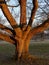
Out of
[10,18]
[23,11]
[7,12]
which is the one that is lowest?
[10,18]

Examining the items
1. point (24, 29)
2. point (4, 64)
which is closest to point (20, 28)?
point (24, 29)

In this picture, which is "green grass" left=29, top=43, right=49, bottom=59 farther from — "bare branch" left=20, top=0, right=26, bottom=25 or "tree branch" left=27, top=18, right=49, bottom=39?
"bare branch" left=20, top=0, right=26, bottom=25

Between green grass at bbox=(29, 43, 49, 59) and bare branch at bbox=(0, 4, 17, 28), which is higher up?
bare branch at bbox=(0, 4, 17, 28)

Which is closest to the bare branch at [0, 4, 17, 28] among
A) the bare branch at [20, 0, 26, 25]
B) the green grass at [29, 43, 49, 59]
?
the bare branch at [20, 0, 26, 25]

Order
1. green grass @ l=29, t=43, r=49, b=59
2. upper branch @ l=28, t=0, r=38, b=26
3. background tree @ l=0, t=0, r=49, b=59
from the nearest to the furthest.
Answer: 1. background tree @ l=0, t=0, r=49, b=59
2. upper branch @ l=28, t=0, r=38, b=26
3. green grass @ l=29, t=43, r=49, b=59

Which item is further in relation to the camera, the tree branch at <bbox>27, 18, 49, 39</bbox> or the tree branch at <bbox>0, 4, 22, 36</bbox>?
the tree branch at <bbox>27, 18, 49, 39</bbox>

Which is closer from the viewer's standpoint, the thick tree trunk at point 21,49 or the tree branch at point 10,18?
the tree branch at point 10,18

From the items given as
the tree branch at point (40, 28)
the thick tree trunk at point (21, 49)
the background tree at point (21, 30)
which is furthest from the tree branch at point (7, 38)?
the tree branch at point (40, 28)

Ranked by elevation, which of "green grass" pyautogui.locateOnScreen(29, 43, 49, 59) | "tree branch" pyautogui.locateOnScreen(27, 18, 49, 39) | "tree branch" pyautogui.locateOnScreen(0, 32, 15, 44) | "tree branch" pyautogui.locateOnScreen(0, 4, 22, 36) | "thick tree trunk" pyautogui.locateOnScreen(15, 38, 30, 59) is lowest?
"green grass" pyautogui.locateOnScreen(29, 43, 49, 59)

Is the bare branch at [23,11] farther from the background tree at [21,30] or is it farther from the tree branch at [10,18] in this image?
the tree branch at [10,18]

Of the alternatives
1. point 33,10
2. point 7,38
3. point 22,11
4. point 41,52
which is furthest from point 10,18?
point 41,52

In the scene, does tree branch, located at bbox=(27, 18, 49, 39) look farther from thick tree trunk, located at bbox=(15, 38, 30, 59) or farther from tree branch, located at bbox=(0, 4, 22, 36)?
tree branch, located at bbox=(0, 4, 22, 36)

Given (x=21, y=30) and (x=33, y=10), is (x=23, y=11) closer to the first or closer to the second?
(x=33, y=10)

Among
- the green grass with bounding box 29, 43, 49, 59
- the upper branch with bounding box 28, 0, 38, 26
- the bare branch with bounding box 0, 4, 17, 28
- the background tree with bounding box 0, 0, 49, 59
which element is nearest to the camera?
the bare branch with bounding box 0, 4, 17, 28
